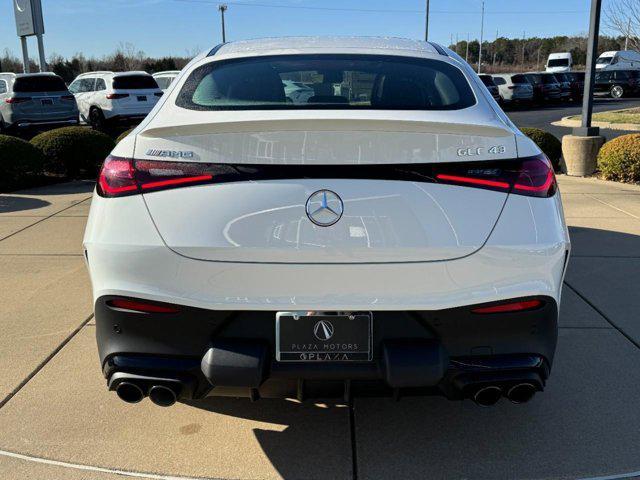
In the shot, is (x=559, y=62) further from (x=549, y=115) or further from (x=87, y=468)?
(x=87, y=468)

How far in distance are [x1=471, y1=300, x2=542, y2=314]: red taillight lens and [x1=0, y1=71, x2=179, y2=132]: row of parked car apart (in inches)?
670

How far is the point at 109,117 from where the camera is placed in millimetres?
19094

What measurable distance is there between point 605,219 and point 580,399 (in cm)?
443

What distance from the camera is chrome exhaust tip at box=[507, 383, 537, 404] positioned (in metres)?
2.46

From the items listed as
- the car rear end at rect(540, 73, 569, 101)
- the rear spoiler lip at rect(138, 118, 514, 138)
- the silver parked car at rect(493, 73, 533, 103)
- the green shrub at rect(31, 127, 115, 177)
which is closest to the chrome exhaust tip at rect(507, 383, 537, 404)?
the rear spoiler lip at rect(138, 118, 514, 138)

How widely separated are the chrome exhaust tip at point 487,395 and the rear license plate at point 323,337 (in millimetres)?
444

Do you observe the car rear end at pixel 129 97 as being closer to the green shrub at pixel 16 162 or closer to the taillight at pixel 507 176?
the green shrub at pixel 16 162

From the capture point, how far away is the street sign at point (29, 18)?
2473 centimetres

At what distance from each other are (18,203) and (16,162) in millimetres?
1212

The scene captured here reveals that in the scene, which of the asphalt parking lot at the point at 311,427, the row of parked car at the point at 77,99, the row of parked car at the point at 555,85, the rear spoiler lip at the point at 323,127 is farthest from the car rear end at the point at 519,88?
the rear spoiler lip at the point at 323,127

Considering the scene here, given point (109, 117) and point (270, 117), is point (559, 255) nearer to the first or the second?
point (270, 117)

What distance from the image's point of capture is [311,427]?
303 cm

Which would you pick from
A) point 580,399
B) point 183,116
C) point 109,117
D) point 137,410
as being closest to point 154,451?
point 137,410

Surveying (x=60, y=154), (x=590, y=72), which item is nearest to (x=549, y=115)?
(x=590, y=72)
